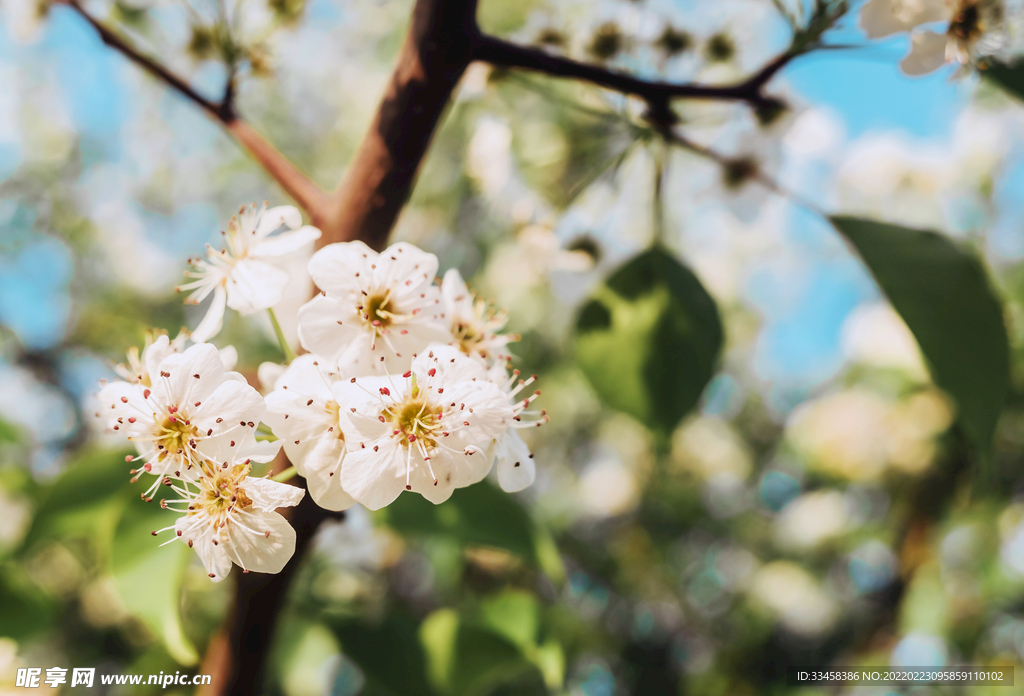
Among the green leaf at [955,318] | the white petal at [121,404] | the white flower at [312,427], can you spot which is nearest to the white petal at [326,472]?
the white flower at [312,427]

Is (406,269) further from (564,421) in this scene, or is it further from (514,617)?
(564,421)

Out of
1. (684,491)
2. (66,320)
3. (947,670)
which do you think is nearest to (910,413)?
(947,670)

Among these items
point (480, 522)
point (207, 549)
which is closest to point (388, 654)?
point (480, 522)

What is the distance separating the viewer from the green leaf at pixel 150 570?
1.44ft

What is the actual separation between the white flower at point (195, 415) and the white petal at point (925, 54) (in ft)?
1.55

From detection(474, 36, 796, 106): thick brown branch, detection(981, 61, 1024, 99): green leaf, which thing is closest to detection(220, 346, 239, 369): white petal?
detection(474, 36, 796, 106): thick brown branch

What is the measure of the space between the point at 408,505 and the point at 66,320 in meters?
2.04

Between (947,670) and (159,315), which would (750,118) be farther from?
(159,315)

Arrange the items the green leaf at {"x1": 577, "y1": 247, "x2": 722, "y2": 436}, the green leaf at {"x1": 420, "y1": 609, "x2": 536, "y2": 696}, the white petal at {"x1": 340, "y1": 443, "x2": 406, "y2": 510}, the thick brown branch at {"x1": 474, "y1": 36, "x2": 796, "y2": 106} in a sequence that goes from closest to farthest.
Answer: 1. the white petal at {"x1": 340, "y1": 443, "x2": 406, "y2": 510}
2. the thick brown branch at {"x1": 474, "y1": 36, "x2": 796, "y2": 106}
3. the green leaf at {"x1": 577, "y1": 247, "x2": 722, "y2": 436}
4. the green leaf at {"x1": 420, "y1": 609, "x2": 536, "y2": 696}

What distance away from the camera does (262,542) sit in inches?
12.1

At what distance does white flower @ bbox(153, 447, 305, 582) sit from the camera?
0.30 metres

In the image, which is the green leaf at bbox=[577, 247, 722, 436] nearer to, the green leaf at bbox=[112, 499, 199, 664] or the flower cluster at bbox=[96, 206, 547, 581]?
the flower cluster at bbox=[96, 206, 547, 581]

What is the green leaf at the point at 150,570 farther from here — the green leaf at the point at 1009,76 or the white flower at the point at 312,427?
the green leaf at the point at 1009,76

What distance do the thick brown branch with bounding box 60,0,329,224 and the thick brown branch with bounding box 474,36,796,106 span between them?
15cm
